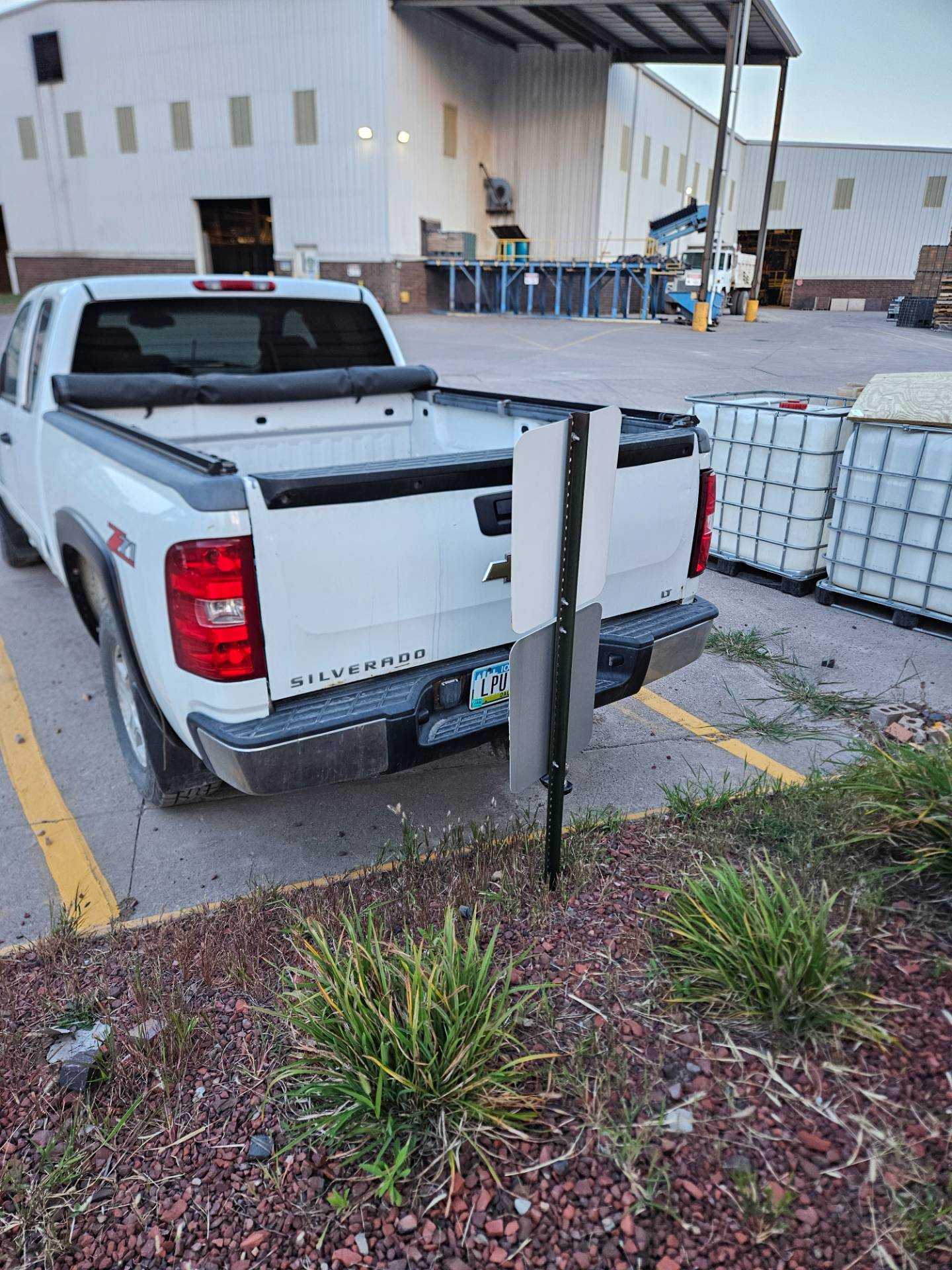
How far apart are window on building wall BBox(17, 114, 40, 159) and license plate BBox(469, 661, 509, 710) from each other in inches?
1605

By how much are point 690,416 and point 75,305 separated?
11.1 feet

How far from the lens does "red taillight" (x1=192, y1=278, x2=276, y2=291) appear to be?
507 cm

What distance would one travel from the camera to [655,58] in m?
32.4

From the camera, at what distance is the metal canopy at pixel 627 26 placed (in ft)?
89.1

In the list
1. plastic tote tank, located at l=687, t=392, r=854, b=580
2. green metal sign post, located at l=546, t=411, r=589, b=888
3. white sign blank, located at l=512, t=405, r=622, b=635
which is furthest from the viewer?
plastic tote tank, located at l=687, t=392, r=854, b=580

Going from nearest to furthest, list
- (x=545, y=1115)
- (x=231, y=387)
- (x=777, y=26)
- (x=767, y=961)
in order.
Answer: (x=545, y=1115), (x=767, y=961), (x=231, y=387), (x=777, y=26)

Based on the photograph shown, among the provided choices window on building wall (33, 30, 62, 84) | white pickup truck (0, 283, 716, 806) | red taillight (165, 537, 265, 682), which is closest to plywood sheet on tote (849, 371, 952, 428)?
white pickup truck (0, 283, 716, 806)

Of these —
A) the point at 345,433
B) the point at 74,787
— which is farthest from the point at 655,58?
the point at 74,787

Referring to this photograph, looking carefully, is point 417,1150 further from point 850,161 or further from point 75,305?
point 850,161

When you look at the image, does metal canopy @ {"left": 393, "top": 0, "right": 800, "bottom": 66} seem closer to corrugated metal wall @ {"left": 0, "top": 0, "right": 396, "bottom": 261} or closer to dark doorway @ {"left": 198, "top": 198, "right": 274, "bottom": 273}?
corrugated metal wall @ {"left": 0, "top": 0, "right": 396, "bottom": 261}

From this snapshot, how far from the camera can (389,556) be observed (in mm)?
3004

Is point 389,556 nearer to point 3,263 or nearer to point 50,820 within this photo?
point 50,820

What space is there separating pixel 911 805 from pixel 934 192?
54.4m

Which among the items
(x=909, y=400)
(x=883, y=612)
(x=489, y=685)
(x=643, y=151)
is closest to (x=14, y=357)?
(x=489, y=685)
